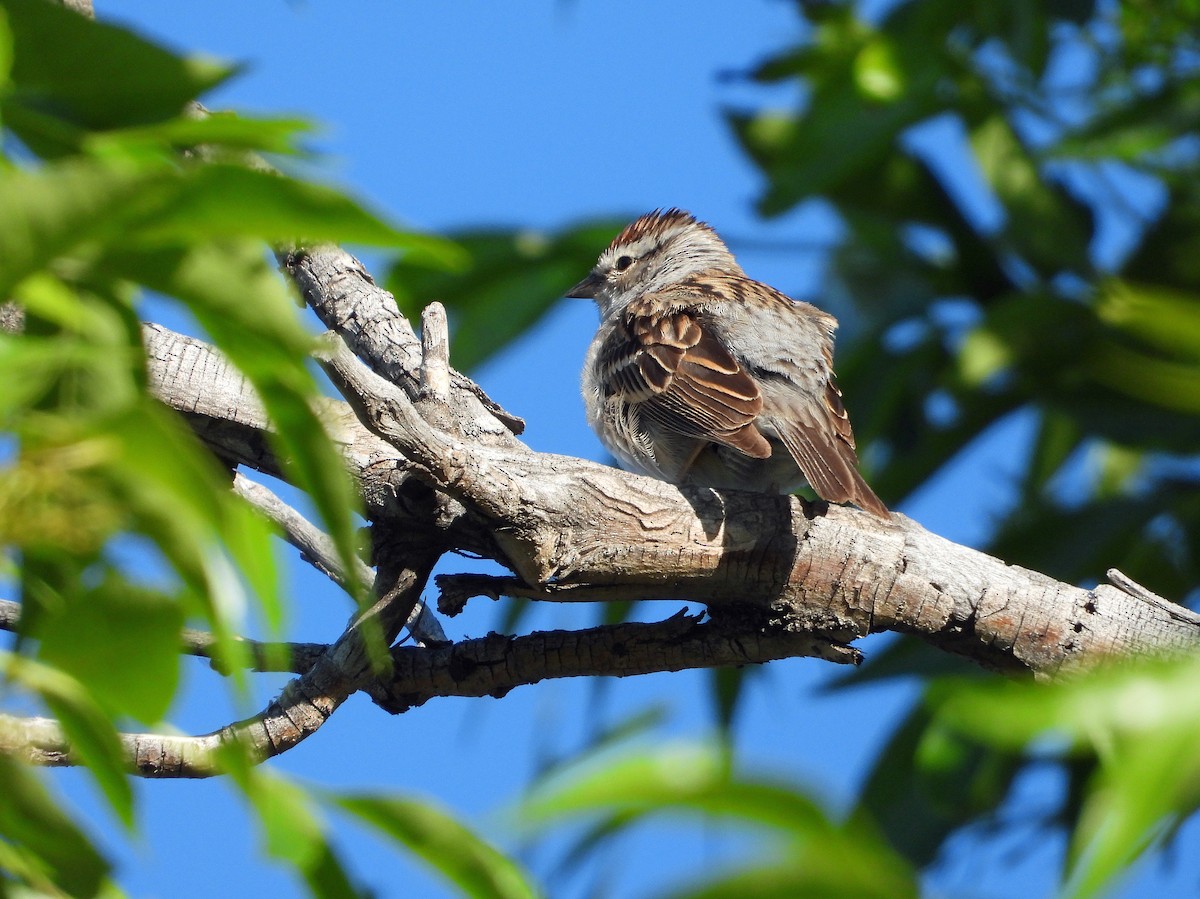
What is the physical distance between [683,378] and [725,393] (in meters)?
0.17

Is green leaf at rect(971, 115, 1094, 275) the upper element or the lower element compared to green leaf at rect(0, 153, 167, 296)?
upper

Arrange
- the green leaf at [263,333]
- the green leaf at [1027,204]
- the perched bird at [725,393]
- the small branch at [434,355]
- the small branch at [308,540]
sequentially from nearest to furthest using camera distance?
1. the green leaf at [263,333]
2. the small branch at [434,355]
3. the small branch at [308,540]
4. the perched bird at [725,393]
5. the green leaf at [1027,204]

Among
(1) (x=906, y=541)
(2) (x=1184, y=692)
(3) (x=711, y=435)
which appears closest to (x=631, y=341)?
(3) (x=711, y=435)

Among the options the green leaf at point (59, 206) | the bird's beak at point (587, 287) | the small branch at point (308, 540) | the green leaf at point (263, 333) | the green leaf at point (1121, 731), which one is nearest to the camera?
the green leaf at point (1121, 731)

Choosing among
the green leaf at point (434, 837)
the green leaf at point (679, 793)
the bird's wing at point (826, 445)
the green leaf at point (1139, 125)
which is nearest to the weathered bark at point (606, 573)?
the bird's wing at point (826, 445)

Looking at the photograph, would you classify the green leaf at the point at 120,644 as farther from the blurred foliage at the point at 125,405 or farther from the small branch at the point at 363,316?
the small branch at the point at 363,316

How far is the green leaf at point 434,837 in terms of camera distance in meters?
1.13

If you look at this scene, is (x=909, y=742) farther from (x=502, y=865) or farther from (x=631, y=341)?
(x=502, y=865)

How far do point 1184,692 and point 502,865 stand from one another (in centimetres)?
63

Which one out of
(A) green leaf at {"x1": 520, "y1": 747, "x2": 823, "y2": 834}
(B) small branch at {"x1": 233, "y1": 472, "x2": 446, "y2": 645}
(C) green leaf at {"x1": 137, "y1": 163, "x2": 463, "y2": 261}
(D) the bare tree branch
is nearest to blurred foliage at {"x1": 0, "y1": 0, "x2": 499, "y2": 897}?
(C) green leaf at {"x1": 137, "y1": 163, "x2": 463, "y2": 261}

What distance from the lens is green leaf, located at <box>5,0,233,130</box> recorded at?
1188 millimetres

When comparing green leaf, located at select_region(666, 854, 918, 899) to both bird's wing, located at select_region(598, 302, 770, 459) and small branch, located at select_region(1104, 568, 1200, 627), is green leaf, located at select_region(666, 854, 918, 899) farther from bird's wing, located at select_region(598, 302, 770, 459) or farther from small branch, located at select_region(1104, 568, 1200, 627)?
bird's wing, located at select_region(598, 302, 770, 459)

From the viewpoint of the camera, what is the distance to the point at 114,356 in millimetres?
967

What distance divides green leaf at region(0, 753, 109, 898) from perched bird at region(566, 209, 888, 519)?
270cm
